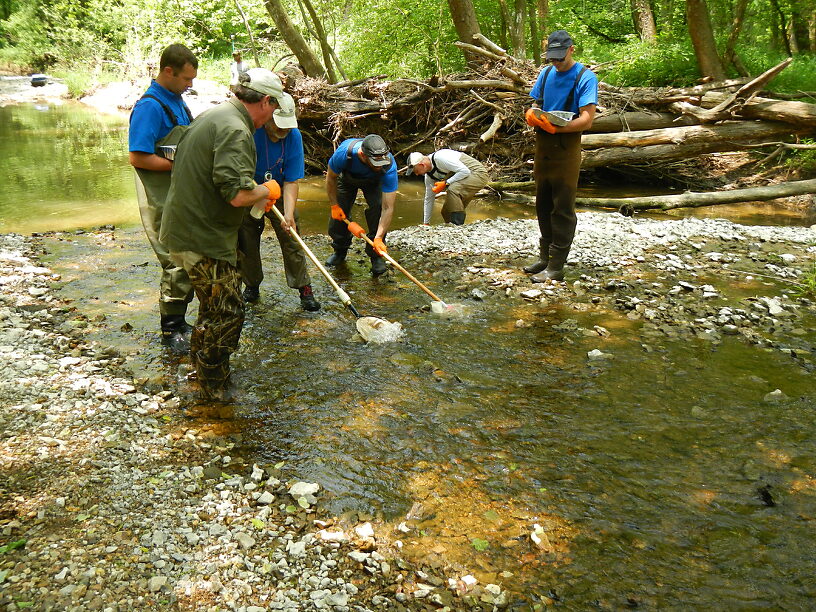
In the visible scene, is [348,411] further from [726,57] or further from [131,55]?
[131,55]

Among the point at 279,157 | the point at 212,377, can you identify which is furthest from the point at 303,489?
the point at 279,157

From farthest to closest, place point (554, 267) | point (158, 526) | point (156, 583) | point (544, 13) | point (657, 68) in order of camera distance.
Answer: point (544, 13)
point (657, 68)
point (554, 267)
point (158, 526)
point (156, 583)

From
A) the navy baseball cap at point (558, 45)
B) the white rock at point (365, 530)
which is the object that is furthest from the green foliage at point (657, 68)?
the white rock at point (365, 530)

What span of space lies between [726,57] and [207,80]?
24.3 m

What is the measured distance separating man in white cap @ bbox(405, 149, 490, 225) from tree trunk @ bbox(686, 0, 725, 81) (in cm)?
645

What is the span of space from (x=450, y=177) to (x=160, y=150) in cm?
Result: 496

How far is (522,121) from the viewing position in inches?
473

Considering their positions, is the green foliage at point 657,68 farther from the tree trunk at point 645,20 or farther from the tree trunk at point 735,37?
the tree trunk at point 645,20

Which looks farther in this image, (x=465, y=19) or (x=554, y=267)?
(x=465, y=19)

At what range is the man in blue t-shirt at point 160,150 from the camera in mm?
4434

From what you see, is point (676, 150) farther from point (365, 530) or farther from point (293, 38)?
point (293, 38)

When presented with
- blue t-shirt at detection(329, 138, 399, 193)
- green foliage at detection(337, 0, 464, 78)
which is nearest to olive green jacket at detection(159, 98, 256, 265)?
blue t-shirt at detection(329, 138, 399, 193)

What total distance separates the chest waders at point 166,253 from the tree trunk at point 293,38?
11744 mm

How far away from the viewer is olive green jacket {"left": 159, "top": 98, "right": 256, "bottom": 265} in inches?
133
